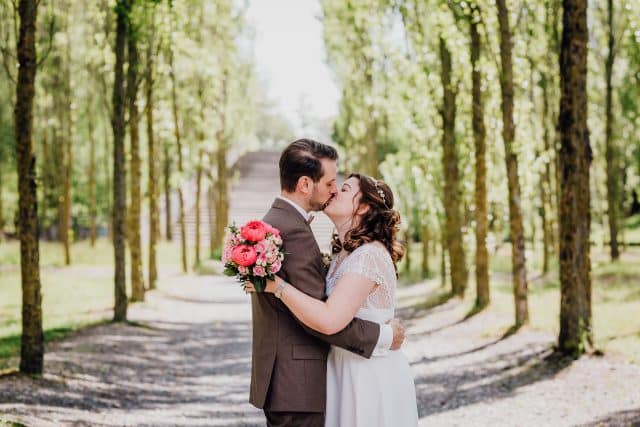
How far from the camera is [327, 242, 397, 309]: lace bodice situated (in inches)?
160

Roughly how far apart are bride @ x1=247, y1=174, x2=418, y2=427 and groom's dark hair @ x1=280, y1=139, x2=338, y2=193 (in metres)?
0.31

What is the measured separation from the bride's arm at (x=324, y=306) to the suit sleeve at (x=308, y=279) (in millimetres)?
78

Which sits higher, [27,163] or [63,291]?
[27,163]

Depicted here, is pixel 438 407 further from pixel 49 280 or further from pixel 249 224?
pixel 49 280

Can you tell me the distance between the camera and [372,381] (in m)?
4.25

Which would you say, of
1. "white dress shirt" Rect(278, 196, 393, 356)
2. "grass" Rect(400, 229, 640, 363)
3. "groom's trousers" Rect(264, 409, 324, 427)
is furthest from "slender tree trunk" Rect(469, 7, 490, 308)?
"groom's trousers" Rect(264, 409, 324, 427)

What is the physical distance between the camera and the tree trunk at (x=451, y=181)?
59.2 ft

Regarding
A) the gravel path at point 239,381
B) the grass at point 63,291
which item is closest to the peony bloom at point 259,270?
the gravel path at point 239,381

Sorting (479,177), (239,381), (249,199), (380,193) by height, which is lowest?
(239,381)

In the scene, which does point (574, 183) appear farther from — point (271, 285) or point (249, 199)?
point (249, 199)

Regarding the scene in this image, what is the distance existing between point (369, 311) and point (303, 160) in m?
0.93

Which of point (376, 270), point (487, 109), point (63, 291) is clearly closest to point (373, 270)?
point (376, 270)

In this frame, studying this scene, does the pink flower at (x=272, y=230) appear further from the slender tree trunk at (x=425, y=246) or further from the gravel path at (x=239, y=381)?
the slender tree trunk at (x=425, y=246)

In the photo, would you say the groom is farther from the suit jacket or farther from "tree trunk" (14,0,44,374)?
"tree trunk" (14,0,44,374)
